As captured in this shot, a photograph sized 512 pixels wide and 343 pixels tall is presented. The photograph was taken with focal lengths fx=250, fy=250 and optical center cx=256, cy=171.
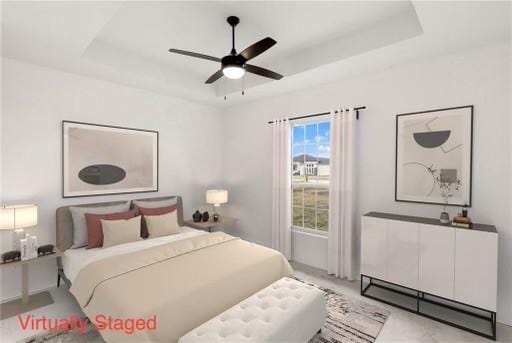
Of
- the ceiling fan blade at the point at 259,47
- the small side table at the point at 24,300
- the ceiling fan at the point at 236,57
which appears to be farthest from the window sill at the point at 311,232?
the small side table at the point at 24,300

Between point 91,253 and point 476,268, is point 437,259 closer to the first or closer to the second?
point 476,268

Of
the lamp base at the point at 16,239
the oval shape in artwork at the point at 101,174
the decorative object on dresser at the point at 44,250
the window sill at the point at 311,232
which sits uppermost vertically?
the oval shape in artwork at the point at 101,174

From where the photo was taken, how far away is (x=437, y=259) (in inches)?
95.7

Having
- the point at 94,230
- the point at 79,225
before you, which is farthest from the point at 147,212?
the point at 79,225

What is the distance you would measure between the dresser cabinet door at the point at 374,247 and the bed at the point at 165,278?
950mm

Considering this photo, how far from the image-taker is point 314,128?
380 centimetres

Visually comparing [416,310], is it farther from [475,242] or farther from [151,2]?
[151,2]

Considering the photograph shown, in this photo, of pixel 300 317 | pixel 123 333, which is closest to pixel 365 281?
pixel 300 317

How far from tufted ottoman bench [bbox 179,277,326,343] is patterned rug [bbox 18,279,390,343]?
209 mm

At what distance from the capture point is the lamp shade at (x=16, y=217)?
247 centimetres

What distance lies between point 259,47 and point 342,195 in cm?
214

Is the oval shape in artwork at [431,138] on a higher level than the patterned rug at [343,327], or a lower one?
higher

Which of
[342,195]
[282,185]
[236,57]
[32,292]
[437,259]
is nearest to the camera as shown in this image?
[236,57]

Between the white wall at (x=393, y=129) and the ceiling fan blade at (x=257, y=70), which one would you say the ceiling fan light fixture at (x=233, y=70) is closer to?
the ceiling fan blade at (x=257, y=70)
